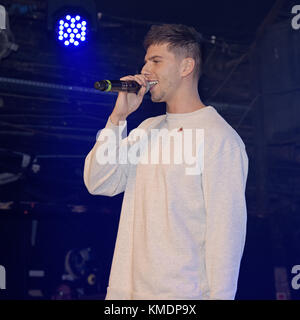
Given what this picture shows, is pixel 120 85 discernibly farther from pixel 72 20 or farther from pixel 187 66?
pixel 72 20

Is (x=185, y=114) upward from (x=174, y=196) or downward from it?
upward

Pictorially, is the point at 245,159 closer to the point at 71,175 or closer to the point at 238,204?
the point at 238,204

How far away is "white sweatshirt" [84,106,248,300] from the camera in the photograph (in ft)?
6.55

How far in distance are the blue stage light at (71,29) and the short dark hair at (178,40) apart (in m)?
1.41

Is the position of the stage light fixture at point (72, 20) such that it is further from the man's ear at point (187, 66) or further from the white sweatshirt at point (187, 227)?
the white sweatshirt at point (187, 227)

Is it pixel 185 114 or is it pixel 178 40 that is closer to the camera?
pixel 185 114

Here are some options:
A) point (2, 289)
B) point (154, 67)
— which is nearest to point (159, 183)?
point (154, 67)

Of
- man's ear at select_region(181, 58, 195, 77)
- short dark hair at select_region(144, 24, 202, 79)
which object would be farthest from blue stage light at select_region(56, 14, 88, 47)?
man's ear at select_region(181, 58, 195, 77)

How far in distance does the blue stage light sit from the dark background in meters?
0.08

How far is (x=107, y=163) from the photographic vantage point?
7.77 ft

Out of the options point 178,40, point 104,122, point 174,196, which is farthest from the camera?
point 104,122

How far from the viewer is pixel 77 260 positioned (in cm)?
420

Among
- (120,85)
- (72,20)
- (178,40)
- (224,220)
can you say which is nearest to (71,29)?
Result: (72,20)

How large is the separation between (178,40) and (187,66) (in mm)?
131
